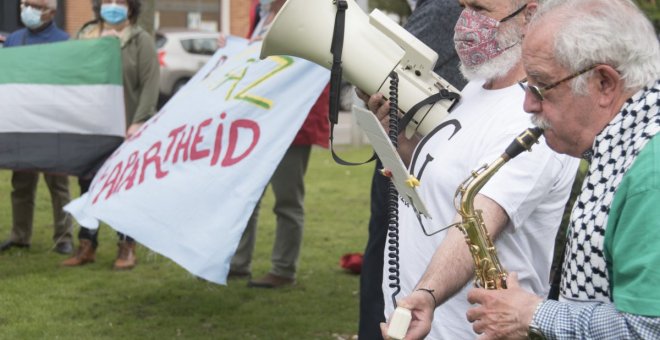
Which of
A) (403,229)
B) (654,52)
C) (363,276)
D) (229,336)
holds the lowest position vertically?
(229,336)

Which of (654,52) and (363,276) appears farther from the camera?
(363,276)

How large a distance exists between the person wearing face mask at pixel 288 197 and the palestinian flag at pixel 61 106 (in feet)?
3.69

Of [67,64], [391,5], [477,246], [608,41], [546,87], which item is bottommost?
[391,5]

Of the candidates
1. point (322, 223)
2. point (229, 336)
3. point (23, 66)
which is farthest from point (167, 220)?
point (322, 223)

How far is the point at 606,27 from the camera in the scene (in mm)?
2262

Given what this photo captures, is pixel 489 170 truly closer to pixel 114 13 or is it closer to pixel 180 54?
pixel 114 13

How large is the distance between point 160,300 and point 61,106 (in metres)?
1.57

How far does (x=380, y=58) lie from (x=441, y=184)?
0.48 m

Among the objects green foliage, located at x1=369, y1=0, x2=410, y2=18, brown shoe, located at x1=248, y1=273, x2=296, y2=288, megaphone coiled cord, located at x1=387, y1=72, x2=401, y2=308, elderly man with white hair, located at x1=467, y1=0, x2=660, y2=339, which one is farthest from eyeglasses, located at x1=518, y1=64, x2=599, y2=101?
green foliage, located at x1=369, y1=0, x2=410, y2=18

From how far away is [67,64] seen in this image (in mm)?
7355

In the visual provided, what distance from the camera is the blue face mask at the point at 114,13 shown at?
760 cm

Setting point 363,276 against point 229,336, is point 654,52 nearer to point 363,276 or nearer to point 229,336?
point 363,276

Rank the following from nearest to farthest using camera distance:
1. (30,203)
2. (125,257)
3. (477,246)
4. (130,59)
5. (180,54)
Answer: (477,246), (130,59), (125,257), (30,203), (180,54)

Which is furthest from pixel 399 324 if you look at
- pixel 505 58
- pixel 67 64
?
pixel 67 64
